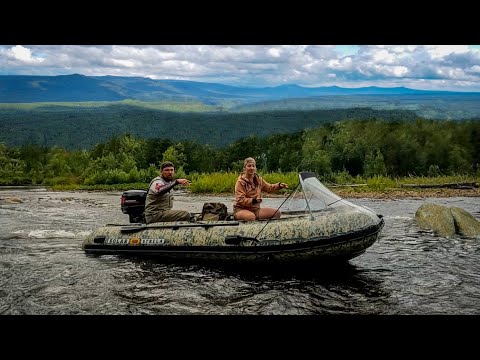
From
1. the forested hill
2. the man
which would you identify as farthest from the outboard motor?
the forested hill

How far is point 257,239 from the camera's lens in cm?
509

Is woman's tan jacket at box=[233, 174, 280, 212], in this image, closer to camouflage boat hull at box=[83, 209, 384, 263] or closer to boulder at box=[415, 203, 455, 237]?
camouflage boat hull at box=[83, 209, 384, 263]

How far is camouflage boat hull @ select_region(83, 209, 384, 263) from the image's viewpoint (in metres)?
4.91

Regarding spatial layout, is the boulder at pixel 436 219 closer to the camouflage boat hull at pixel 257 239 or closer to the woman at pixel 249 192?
the camouflage boat hull at pixel 257 239

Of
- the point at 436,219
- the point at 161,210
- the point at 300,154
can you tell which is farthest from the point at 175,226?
the point at 436,219

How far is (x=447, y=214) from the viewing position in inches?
243

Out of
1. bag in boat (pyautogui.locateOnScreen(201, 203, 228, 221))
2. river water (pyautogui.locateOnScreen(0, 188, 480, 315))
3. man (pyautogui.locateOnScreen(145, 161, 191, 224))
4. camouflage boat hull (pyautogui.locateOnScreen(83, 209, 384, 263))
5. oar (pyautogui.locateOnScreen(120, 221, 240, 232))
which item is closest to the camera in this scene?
river water (pyautogui.locateOnScreen(0, 188, 480, 315))

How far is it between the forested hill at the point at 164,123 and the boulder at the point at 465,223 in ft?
4.49

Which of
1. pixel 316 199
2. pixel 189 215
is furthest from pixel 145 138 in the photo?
pixel 316 199

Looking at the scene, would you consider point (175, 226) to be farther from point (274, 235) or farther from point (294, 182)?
point (294, 182)

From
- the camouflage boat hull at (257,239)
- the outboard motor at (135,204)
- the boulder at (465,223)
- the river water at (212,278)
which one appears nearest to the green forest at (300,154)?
the river water at (212,278)

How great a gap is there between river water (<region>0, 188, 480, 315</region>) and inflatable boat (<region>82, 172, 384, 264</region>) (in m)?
0.17

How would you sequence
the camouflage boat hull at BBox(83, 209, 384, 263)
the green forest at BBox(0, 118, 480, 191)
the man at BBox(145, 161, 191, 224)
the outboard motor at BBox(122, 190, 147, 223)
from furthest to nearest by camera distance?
the green forest at BBox(0, 118, 480, 191) < the outboard motor at BBox(122, 190, 147, 223) < the man at BBox(145, 161, 191, 224) < the camouflage boat hull at BBox(83, 209, 384, 263)

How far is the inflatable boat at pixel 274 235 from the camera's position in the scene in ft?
16.1
